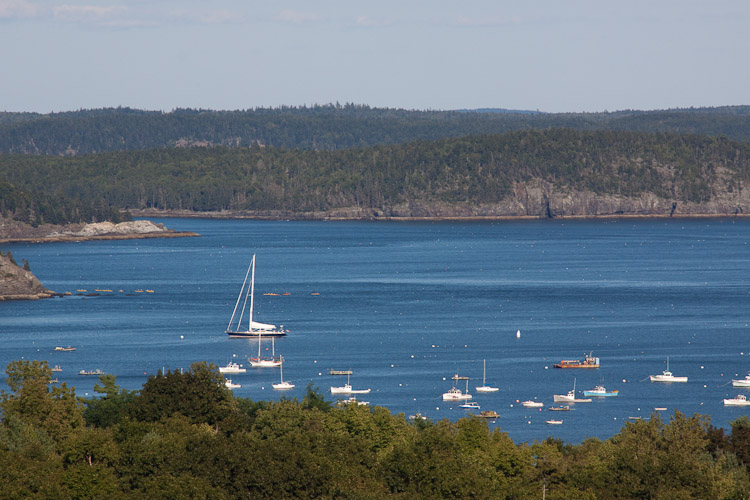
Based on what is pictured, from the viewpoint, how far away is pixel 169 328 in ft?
326

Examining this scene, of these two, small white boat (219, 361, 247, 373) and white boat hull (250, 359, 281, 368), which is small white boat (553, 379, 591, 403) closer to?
white boat hull (250, 359, 281, 368)

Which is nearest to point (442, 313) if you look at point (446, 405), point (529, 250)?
point (446, 405)

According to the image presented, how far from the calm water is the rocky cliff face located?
3.49 m

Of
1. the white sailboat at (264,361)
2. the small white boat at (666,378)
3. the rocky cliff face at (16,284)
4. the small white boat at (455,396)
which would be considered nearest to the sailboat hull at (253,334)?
the white sailboat at (264,361)

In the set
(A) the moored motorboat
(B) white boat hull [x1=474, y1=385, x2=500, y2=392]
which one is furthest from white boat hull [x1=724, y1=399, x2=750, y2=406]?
(B) white boat hull [x1=474, y1=385, x2=500, y2=392]

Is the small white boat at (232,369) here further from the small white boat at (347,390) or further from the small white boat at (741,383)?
the small white boat at (741,383)

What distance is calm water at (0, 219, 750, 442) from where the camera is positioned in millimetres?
72000

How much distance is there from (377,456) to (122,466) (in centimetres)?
883

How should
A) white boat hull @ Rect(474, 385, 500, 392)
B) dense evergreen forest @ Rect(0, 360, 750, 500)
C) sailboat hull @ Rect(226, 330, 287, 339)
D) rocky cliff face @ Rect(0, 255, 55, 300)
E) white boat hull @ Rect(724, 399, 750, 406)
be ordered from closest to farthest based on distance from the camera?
dense evergreen forest @ Rect(0, 360, 750, 500), white boat hull @ Rect(724, 399, 750, 406), white boat hull @ Rect(474, 385, 500, 392), sailboat hull @ Rect(226, 330, 287, 339), rocky cliff face @ Rect(0, 255, 55, 300)

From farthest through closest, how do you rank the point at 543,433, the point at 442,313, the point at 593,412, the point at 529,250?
1. the point at 529,250
2. the point at 442,313
3. the point at 593,412
4. the point at 543,433

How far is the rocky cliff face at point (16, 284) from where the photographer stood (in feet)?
388

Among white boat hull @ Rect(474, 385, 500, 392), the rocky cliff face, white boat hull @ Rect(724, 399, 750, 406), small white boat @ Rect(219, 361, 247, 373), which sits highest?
the rocky cliff face

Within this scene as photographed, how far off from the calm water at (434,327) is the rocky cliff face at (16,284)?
11.5ft

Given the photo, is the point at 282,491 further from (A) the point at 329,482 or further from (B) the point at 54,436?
(B) the point at 54,436
